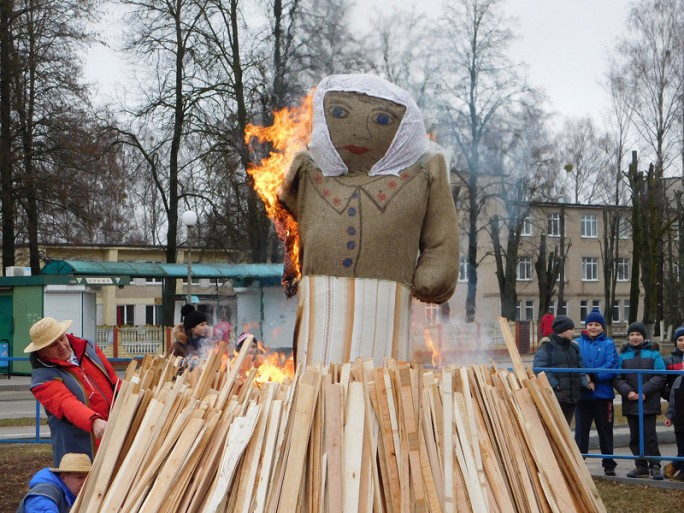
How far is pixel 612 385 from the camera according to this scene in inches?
367

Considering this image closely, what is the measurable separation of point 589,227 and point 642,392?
4696cm

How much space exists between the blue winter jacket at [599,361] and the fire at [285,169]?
4363mm

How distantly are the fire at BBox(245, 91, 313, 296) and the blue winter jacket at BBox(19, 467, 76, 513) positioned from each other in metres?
1.95

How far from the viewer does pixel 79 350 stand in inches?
232

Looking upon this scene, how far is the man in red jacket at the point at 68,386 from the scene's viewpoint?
5449 millimetres

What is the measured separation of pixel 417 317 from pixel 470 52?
2325 centimetres

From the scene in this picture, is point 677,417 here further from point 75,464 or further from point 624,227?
point 624,227

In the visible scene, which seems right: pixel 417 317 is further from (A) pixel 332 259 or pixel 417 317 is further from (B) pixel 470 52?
(B) pixel 470 52

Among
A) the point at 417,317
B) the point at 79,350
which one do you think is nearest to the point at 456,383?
the point at 417,317

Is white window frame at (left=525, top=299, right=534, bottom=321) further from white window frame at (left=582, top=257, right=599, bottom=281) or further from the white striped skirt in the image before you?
the white striped skirt

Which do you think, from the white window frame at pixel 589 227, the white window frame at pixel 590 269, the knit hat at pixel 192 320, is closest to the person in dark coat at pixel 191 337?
the knit hat at pixel 192 320

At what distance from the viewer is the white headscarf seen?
18.3ft

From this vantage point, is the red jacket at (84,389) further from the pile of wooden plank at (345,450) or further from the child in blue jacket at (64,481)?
the pile of wooden plank at (345,450)

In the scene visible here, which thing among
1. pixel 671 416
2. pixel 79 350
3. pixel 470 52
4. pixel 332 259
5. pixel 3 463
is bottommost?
pixel 3 463
